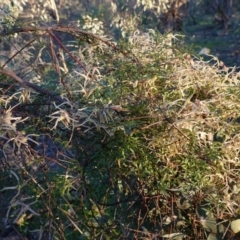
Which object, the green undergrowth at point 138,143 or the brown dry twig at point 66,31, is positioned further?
the brown dry twig at point 66,31

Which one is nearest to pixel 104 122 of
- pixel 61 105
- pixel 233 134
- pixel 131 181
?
pixel 61 105

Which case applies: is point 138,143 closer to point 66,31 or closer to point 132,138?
point 132,138

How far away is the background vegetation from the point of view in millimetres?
1908

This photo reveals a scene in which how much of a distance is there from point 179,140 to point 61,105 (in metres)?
0.39

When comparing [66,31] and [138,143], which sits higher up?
[66,31]

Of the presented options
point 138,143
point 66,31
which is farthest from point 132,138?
point 66,31

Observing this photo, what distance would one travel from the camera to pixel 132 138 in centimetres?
190

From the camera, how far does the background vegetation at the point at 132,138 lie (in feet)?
6.26

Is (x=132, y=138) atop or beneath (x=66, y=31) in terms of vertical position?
beneath

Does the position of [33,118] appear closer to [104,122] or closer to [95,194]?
[104,122]

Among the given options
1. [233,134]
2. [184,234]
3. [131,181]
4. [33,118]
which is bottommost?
[184,234]

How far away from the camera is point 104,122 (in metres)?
1.86

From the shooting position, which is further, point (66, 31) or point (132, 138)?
point (66, 31)

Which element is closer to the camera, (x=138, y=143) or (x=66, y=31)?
(x=138, y=143)
